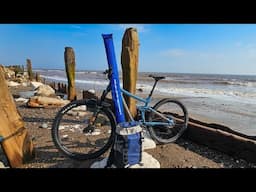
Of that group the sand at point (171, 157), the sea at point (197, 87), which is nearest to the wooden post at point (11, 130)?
the sand at point (171, 157)

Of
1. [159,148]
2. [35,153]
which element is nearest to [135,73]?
[159,148]

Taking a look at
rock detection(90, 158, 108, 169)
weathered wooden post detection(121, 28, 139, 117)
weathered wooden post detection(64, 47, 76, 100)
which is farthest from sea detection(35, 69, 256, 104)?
rock detection(90, 158, 108, 169)

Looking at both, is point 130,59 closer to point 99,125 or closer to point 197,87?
point 99,125

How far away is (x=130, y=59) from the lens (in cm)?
497

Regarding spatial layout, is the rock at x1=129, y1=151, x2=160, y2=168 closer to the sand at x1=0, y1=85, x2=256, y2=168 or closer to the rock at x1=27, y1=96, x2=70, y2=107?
the sand at x1=0, y1=85, x2=256, y2=168

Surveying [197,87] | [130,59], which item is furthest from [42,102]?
[197,87]

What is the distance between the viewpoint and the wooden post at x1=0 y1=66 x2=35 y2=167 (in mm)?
2939

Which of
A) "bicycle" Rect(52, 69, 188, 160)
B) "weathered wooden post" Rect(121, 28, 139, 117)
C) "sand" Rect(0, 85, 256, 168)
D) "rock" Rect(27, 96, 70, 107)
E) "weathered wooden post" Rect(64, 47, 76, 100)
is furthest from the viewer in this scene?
"weathered wooden post" Rect(64, 47, 76, 100)

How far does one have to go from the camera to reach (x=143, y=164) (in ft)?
9.96

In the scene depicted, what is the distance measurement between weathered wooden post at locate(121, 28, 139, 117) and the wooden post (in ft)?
8.03

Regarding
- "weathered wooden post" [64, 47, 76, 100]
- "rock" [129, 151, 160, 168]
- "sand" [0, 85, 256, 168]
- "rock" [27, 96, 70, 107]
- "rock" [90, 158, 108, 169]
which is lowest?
"sand" [0, 85, 256, 168]

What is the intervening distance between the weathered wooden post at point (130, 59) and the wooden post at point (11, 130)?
96.3 inches
